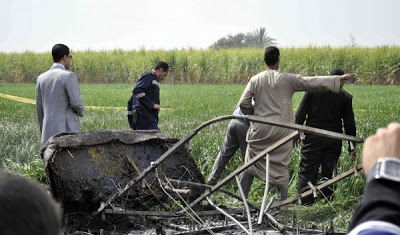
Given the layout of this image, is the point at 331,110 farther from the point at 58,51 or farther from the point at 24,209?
the point at 24,209

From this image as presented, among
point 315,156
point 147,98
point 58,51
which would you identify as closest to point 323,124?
point 315,156

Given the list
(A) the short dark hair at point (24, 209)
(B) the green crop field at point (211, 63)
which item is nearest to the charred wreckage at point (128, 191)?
(A) the short dark hair at point (24, 209)

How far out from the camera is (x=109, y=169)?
19.7ft

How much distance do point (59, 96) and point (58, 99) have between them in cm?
3

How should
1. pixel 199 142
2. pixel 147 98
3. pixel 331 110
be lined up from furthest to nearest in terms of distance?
pixel 199 142 < pixel 147 98 < pixel 331 110

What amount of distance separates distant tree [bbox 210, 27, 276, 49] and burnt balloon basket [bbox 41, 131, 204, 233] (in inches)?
2792

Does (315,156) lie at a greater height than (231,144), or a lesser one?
lesser

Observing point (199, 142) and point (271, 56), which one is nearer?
point (271, 56)

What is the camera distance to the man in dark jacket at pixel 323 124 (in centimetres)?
812

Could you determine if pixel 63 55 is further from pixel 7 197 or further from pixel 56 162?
pixel 7 197

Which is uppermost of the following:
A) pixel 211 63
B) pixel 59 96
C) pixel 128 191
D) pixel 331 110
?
pixel 59 96

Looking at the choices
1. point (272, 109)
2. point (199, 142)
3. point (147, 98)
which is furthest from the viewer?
point (199, 142)

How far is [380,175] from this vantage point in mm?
1196

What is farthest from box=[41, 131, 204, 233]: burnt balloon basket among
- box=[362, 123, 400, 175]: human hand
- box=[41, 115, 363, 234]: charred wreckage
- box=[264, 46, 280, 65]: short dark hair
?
box=[362, 123, 400, 175]: human hand
